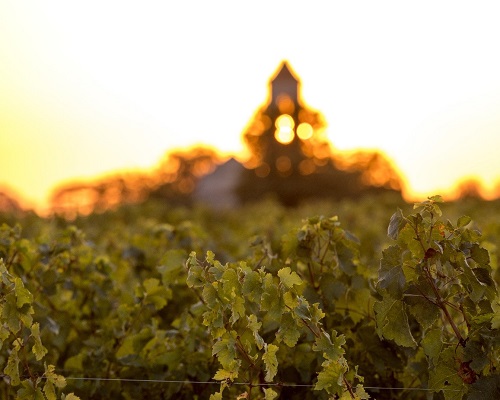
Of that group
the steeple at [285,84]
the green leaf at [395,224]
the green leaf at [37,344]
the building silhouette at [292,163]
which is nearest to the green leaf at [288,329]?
the green leaf at [395,224]

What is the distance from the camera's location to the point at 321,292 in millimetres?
3938

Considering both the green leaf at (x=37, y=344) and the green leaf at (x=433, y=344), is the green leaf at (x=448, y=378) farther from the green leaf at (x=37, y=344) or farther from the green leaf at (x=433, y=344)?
the green leaf at (x=37, y=344)

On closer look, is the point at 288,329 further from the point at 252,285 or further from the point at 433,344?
the point at 433,344

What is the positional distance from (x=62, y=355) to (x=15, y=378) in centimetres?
178

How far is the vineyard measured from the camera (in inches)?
118

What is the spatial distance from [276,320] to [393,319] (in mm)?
474

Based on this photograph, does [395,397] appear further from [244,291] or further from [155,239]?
[155,239]

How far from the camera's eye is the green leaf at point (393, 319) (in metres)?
3.11

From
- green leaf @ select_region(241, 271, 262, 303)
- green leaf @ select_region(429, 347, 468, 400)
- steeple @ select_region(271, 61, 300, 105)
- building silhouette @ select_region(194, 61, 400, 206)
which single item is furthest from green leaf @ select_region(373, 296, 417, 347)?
steeple @ select_region(271, 61, 300, 105)

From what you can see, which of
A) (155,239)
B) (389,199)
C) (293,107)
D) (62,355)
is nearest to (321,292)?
(62,355)

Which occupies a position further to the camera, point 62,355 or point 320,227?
point 62,355

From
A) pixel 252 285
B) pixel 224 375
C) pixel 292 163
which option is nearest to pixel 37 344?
pixel 224 375

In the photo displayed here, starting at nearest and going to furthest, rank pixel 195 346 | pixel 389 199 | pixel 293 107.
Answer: pixel 195 346 < pixel 389 199 < pixel 293 107

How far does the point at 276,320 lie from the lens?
2947mm
